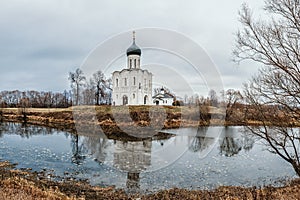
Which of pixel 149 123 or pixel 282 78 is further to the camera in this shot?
pixel 149 123

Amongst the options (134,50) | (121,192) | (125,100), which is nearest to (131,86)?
(125,100)

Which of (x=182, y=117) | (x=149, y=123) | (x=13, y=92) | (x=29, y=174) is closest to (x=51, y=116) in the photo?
(x=149, y=123)

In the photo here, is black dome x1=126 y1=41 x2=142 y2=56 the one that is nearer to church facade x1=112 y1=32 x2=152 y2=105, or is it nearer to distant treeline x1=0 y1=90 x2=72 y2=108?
church facade x1=112 y1=32 x2=152 y2=105

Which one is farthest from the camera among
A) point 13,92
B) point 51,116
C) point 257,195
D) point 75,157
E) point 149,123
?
point 13,92

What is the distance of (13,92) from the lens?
98.1m

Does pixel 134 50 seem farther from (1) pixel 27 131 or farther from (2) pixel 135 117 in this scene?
(1) pixel 27 131

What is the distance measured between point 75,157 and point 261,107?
1101cm

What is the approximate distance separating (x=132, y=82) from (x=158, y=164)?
28282 mm

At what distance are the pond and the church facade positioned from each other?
847 inches

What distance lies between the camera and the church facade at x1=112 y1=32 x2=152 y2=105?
4106cm

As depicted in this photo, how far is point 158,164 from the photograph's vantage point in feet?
45.3

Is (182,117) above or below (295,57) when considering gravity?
below

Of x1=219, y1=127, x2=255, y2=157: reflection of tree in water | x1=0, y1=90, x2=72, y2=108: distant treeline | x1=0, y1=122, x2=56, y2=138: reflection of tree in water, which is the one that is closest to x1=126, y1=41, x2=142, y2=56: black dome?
x1=0, y1=122, x2=56, y2=138: reflection of tree in water

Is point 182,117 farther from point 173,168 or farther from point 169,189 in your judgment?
point 169,189
